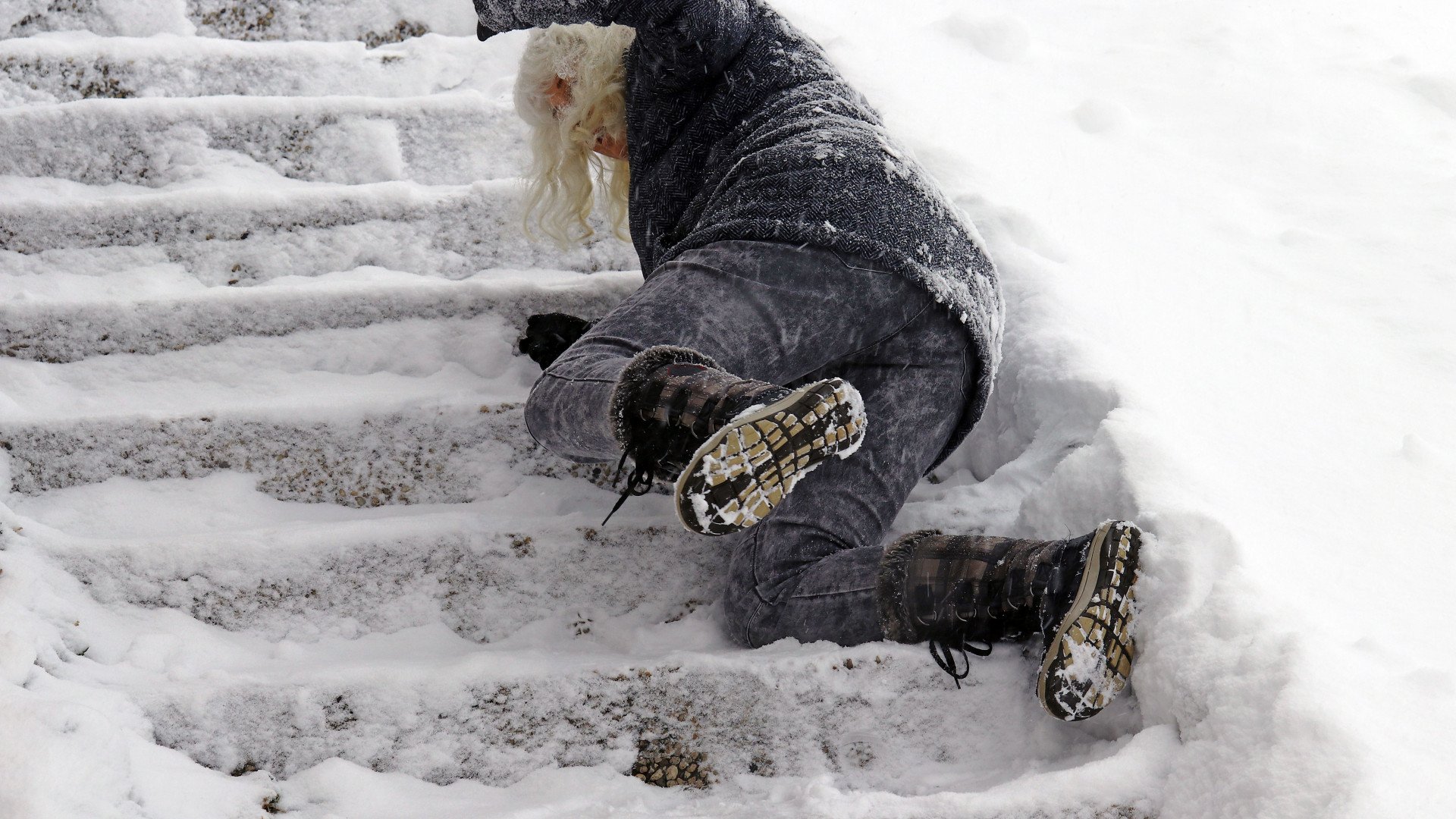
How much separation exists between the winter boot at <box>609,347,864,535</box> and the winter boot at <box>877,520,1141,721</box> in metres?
0.22

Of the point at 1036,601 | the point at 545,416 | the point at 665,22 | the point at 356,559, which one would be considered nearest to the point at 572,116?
the point at 665,22

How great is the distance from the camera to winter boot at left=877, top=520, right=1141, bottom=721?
1067mm

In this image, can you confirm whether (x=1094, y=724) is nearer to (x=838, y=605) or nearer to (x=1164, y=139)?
(x=838, y=605)

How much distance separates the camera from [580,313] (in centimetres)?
178

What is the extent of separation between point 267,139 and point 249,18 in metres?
0.52

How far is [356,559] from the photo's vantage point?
136cm

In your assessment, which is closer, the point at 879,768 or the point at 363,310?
the point at 879,768

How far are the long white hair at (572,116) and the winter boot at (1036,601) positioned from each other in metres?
0.83

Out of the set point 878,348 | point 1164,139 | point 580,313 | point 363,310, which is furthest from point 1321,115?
point 363,310

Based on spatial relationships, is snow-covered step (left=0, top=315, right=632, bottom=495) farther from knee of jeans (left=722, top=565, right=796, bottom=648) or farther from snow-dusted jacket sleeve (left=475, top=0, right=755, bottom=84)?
snow-dusted jacket sleeve (left=475, top=0, right=755, bottom=84)

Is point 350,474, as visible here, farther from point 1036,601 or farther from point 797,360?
point 1036,601

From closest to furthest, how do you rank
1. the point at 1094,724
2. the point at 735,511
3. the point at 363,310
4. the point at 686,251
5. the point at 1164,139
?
the point at 735,511, the point at 1094,724, the point at 686,251, the point at 363,310, the point at 1164,139

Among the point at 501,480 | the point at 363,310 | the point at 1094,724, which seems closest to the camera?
the point at 1094,724

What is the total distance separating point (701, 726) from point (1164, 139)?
1833 millimetres
